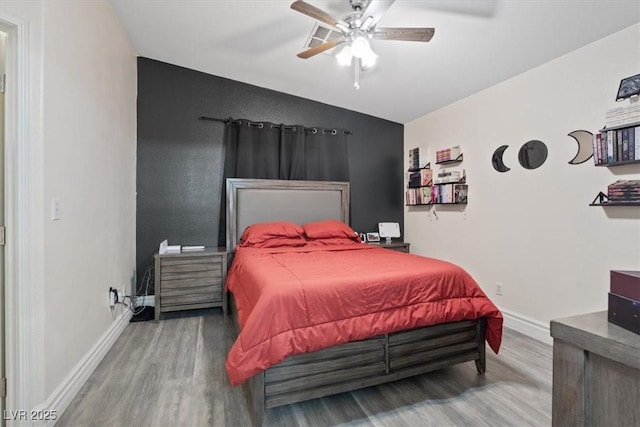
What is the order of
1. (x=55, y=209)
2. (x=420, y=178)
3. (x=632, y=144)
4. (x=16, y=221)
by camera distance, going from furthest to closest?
(x=420, y=178) → (x=632, y=144) → (x=55, y=209) → (x=16, y=221)

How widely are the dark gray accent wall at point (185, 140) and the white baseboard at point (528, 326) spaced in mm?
3040

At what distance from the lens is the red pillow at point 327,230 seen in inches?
139

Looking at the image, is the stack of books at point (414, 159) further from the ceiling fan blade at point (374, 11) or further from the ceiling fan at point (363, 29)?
the ceiling fan blade at point (374, 11)

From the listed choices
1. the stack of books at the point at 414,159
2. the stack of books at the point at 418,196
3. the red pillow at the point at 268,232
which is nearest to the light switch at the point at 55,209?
the red pillow at the point at 268,232

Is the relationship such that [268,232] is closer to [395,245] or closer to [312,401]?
[395,245]

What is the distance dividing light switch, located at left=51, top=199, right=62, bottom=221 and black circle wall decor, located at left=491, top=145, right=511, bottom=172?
11.7 feet

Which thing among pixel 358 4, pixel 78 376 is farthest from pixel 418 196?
pixel 78 376

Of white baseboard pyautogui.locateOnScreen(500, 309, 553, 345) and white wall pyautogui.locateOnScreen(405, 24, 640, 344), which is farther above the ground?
white wall pyautogui.locateOnScreen(405, 24, 640, 344)

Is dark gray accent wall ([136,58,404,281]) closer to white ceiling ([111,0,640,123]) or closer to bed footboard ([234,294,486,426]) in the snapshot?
white ceiling ([111,0,640,123])

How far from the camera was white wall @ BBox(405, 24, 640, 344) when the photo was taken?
2.16m

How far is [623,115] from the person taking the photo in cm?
203

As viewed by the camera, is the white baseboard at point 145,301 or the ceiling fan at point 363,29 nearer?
the ceiling fan at point 363,29

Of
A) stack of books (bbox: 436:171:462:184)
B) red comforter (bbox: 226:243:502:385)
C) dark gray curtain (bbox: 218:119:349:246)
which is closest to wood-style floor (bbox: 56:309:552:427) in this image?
red comforter (bbox: 226:243:502:385)

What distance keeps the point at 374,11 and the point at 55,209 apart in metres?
2.19
